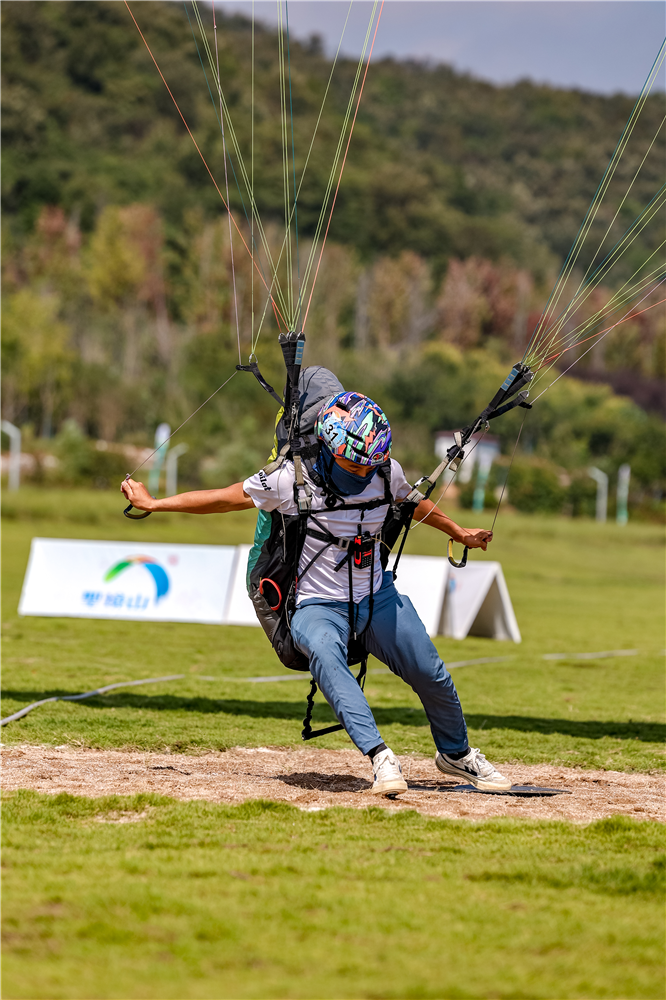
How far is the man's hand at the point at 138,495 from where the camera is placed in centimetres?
538

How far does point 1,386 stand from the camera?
180 feet

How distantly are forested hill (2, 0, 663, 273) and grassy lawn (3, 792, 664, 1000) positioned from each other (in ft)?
279

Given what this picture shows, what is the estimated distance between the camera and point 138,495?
215 inches

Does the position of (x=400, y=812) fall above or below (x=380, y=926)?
below

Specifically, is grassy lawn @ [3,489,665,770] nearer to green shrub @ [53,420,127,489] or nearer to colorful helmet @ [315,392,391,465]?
colorful helmet @ [315,392,391,465]

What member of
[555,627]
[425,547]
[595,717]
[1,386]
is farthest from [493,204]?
[595,717]

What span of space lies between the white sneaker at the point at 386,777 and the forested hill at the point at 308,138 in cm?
8464

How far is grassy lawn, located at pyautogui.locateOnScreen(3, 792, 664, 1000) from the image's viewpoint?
2.96 m

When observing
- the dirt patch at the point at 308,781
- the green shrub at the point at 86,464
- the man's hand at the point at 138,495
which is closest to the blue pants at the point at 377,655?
the dirt patch at the point at 308,781

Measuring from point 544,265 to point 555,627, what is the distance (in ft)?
341

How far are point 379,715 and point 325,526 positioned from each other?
143 inches

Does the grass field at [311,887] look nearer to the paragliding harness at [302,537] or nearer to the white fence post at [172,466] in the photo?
the paragliding harness at [302,537]

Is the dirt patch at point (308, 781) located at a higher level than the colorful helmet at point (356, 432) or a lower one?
lower

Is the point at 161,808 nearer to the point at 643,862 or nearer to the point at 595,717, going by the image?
the point at 643,862
